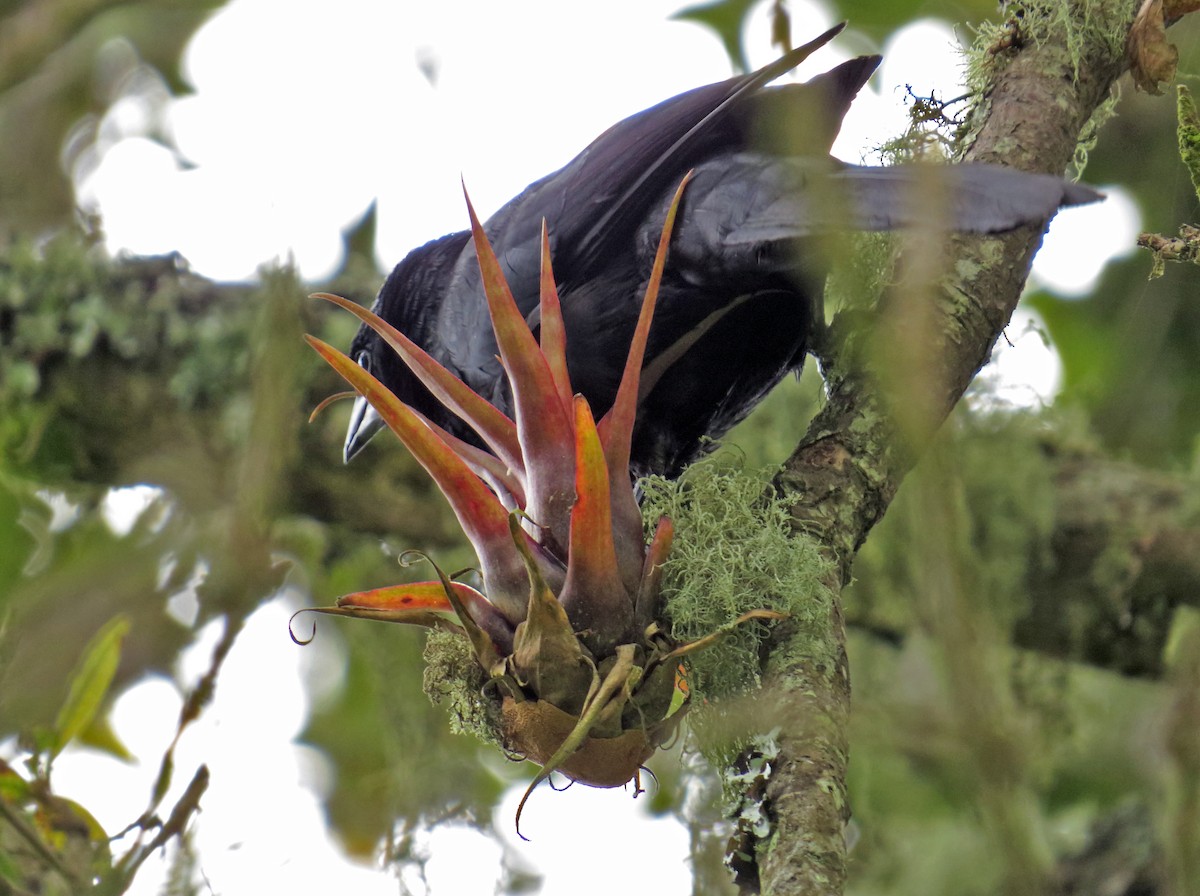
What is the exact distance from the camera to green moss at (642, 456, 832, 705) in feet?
5.96

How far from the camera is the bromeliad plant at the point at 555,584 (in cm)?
174

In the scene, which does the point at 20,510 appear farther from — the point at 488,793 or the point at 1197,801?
the point at 488,793

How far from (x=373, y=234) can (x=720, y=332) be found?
9.74 ft

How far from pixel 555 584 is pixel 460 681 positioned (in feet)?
0.70

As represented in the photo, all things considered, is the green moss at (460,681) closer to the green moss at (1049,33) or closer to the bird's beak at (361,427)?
the green moss at (1049,33)

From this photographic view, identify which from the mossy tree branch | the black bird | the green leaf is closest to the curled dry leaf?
the mossy tree branch

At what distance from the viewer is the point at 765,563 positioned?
1.89 m

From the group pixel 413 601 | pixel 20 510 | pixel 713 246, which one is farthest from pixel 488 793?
pixel 413 601

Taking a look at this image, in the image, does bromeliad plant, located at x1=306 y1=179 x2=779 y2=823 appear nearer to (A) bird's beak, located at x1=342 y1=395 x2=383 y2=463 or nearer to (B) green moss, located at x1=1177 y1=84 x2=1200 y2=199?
(B) green moss, located at x1=1177 y1=84 x2=1200 y2=199

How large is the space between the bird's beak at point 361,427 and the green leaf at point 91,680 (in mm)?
1148

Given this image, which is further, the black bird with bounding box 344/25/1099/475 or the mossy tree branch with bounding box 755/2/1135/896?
the black bird with bounding box 344/25/1099/475

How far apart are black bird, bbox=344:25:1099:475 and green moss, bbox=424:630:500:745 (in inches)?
37.6

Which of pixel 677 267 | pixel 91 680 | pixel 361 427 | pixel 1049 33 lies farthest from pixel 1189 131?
pixel 361 427

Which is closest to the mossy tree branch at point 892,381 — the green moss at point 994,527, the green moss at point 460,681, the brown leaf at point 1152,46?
the brown leaf at point 1152,46
